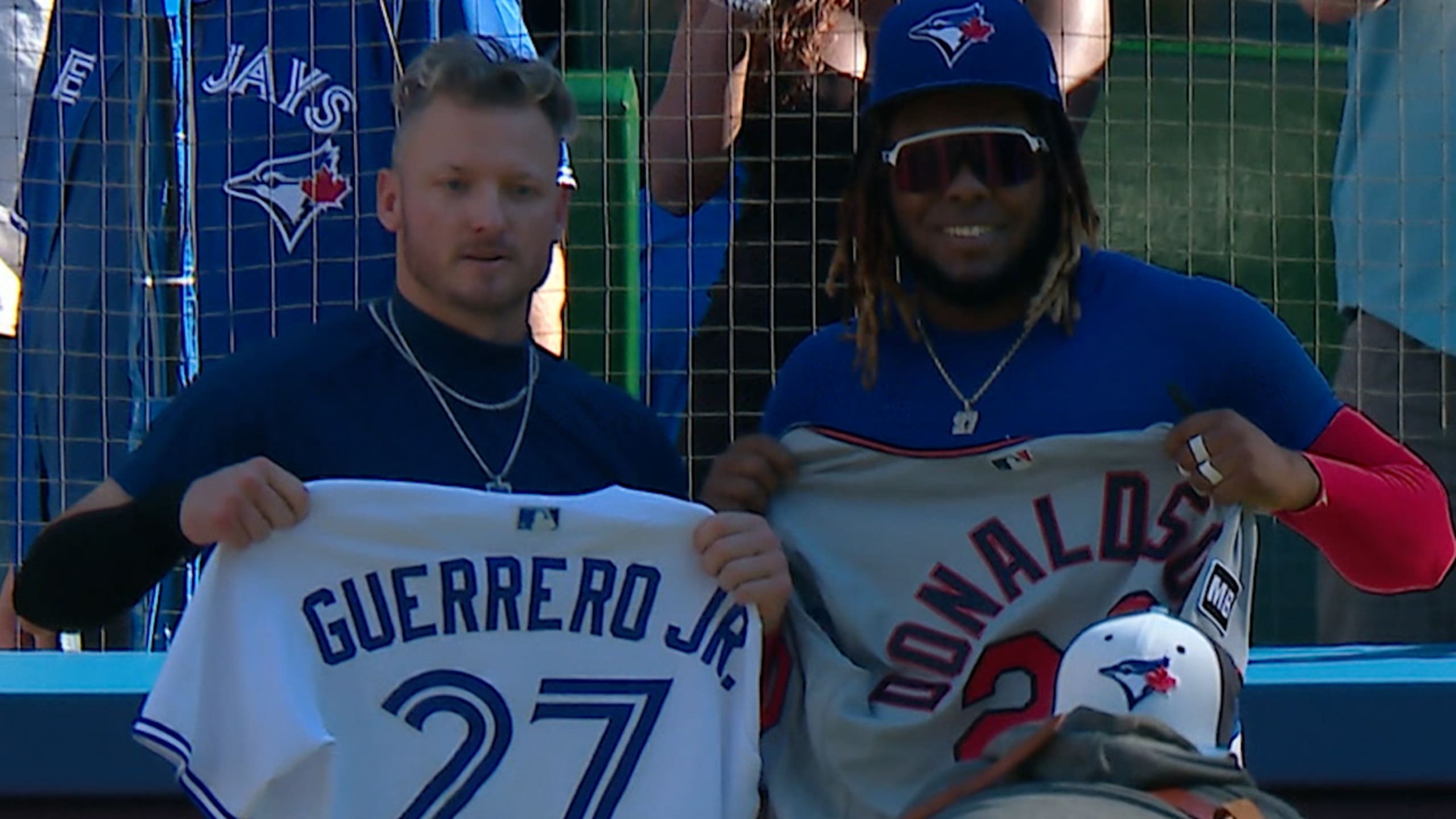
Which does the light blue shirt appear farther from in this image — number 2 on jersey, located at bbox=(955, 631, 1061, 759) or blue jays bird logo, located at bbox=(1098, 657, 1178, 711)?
blue jays bird logo, located at bbox=(1098, 657, 1178, 711)

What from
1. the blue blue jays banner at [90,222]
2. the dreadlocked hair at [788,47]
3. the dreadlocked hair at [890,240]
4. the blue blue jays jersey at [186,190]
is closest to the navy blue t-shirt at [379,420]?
the dreadlocked hair at [890,240]

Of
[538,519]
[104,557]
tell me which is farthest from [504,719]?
[104,557]

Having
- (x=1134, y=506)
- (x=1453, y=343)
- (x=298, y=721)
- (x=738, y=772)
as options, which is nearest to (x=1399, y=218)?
(x=1453, y=343)

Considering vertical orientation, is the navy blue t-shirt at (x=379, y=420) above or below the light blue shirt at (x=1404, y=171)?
below

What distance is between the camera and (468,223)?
9.75 ft

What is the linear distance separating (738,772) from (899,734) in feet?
0.72

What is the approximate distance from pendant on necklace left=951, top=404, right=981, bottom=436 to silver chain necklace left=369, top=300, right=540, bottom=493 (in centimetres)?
57

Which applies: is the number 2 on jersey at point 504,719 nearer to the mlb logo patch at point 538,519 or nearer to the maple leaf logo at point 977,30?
the mlb logo patch at point 538,519

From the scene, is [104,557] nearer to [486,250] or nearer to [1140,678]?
[486,250]

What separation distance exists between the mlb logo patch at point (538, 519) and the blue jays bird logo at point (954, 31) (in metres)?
0.79

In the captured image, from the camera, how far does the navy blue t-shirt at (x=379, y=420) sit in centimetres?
295

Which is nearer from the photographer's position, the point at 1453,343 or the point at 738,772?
the point at 738,772

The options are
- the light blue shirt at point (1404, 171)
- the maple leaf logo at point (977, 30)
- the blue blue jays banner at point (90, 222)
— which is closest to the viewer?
the maple leaf logo at point (977, 30)

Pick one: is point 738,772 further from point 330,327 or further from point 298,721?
point 330,327
